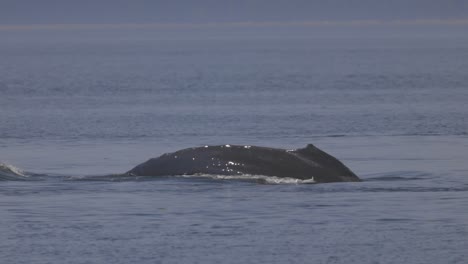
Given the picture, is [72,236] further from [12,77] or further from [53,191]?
[12,77]

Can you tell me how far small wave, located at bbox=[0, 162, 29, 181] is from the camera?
715 inches

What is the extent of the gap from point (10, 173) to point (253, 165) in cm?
306

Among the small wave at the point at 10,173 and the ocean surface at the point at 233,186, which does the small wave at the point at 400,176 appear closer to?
the ocean surface at the point at 233,186

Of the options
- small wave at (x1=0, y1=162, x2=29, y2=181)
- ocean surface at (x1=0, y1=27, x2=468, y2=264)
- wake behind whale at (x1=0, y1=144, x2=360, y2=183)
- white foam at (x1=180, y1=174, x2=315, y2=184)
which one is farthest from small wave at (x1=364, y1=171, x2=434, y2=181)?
small wave at (x1=0, y1=162, x2=29, y2=181)

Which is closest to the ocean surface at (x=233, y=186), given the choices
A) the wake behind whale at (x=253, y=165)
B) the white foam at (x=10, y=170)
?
the white foam at (x=10, y=170)

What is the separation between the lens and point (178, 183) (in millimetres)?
17156

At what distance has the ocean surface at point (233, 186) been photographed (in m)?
13.7

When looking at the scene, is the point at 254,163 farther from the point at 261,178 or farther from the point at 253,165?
the point at 261,178

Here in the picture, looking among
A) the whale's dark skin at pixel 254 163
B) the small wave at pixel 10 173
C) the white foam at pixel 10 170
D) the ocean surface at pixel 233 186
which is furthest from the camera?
the white foam at pixel 10 170

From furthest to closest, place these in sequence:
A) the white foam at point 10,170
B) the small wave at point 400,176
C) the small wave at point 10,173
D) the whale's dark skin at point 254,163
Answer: the white foam at point 10,170, the small wave at point 10,173, the small wave at point 400,176, the whale's dark skin at point 254,163

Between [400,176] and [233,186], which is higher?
[400,176]

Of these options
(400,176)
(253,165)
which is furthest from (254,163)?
(400,176)

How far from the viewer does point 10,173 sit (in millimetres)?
18359

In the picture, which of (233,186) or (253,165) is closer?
(233,186)
